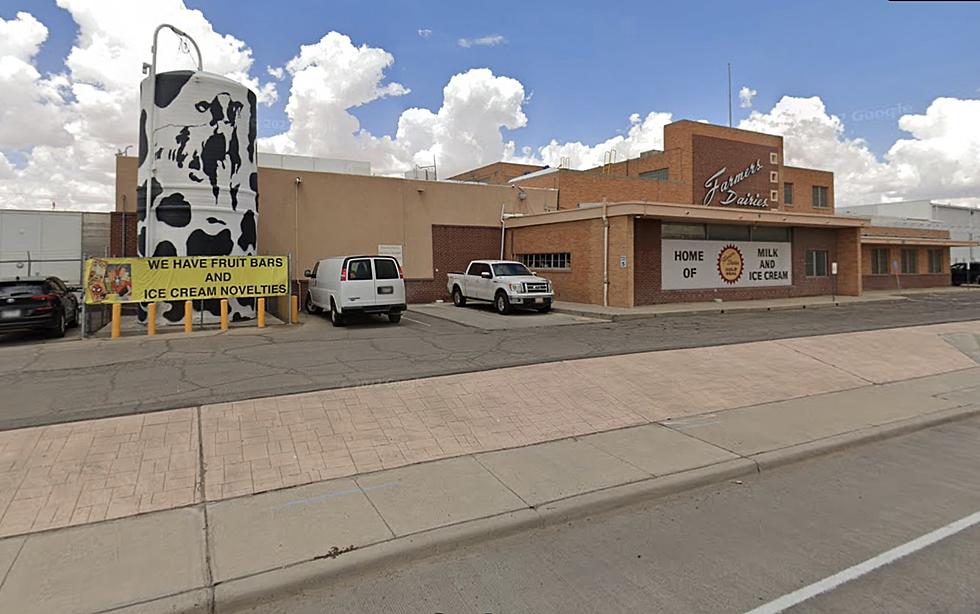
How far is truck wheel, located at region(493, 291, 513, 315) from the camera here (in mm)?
19672

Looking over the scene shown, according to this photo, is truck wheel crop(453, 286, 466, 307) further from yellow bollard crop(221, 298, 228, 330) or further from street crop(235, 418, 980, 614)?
street crop(235, 418, 980, 614)

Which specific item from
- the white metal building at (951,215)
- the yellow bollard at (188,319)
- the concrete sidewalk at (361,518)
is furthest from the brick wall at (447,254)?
the white metal building at (951,215)

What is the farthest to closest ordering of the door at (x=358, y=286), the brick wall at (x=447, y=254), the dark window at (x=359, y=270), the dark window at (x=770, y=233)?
the dark window at (x=770, y=233) < the brick wall at (x=447, y=254) < the dark window at (x=359, y=270) < the door at (x=358, y=286)

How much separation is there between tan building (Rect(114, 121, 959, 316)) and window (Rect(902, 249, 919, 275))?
12556 millimetres

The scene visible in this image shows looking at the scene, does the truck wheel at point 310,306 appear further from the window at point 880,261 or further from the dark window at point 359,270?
the window at point 880,261

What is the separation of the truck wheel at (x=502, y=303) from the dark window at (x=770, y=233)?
13.4 meters

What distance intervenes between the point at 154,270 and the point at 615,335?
12200 millimetres

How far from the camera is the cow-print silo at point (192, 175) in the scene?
16.4 meters

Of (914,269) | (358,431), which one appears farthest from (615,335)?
(914,269)

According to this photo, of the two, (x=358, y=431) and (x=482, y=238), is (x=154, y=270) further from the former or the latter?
(x=482, y=238)

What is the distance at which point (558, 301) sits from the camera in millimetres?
23859

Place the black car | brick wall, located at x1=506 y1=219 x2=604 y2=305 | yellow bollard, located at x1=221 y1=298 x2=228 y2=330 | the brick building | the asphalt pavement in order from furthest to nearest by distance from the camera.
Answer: the brick building, brick wall, located at x1=506 y1=219 x2=604 y2=305, yellow bollard, located at x1=221 y1=298 x2=228 y2=330, the black car, the asphalt pavement

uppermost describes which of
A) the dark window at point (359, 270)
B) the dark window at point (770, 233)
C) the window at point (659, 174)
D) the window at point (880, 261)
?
the window at point (659, 174)

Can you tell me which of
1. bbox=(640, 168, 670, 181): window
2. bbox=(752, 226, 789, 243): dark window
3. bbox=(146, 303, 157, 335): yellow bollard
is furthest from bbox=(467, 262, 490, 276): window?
bbox=(640, 168, 670, 181): window
